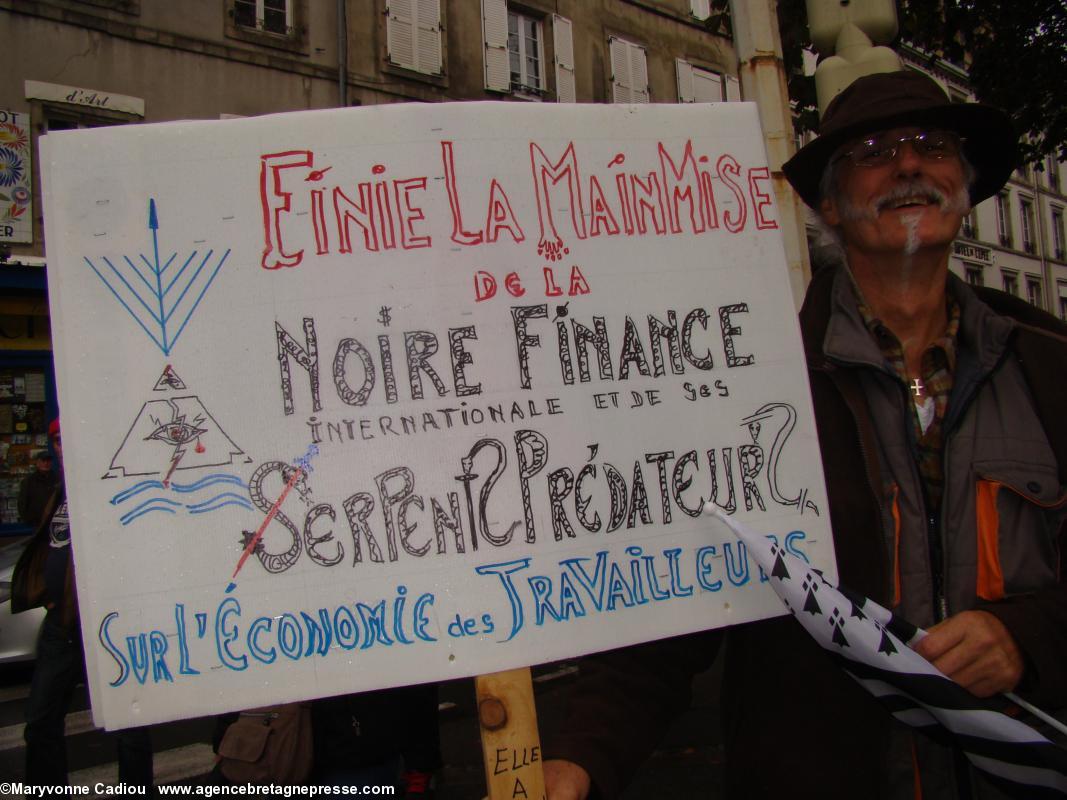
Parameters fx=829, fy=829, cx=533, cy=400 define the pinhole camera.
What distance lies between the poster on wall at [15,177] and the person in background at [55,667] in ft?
28.2

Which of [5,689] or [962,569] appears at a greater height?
[962,569]

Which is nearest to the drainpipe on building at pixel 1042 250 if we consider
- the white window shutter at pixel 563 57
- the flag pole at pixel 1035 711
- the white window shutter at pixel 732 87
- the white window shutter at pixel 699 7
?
the white window shutter at pixel 732 87

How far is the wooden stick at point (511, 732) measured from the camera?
53.3 inches

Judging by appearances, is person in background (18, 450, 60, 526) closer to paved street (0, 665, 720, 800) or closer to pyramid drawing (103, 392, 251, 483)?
paved street (0, 665, 720, 800)

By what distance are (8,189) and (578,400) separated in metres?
11.8

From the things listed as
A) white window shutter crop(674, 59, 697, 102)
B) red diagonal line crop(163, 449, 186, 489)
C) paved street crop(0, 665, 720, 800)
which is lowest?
paved street crop(0, 665, 720, 800)

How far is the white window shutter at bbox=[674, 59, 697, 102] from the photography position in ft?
56.0

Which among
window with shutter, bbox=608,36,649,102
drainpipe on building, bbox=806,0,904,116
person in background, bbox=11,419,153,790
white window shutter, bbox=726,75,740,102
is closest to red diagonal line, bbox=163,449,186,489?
drainpipe on building, bbox=806,0,904,116

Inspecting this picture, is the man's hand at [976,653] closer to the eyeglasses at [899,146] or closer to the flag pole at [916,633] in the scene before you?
the flag pole at [916,633]

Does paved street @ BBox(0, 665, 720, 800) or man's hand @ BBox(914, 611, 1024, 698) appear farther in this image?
paved street @ BBox(0, 665, 720, 800)

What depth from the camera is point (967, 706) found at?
1277 millimetres

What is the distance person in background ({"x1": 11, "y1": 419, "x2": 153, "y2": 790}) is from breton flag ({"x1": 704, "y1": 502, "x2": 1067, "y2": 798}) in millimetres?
3478

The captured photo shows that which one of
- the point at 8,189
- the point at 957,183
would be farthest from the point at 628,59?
the point at 957,183

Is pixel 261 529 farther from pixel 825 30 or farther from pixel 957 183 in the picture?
pixel 825 30
